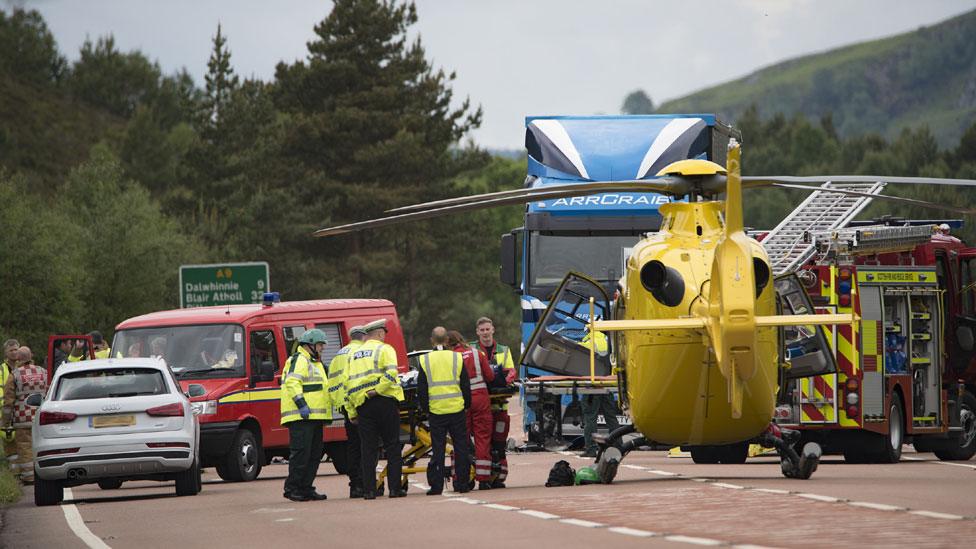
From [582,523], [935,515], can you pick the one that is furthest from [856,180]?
[582,523]

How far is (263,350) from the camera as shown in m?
23.7

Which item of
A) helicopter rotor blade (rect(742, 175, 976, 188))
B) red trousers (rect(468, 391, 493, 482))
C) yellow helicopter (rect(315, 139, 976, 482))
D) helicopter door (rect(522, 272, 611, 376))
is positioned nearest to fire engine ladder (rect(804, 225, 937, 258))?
helicopter door (rect(522, 272, 611, 376))

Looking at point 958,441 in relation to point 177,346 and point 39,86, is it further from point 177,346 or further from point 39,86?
point 39,86

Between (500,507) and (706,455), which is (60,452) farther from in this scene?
(706,455)

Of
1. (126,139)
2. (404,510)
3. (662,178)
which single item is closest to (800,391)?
(662,178)

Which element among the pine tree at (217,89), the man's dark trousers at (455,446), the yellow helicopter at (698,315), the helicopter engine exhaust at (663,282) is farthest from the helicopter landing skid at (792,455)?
the pine tree at (217,89)

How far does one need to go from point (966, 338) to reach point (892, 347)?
197cm

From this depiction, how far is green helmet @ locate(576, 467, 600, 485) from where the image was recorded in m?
18.7

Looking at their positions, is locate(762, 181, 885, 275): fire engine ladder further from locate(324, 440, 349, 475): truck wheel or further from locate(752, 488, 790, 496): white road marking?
locate(324, 440, 349, 475): truck wheel

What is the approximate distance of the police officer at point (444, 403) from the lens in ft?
60.7

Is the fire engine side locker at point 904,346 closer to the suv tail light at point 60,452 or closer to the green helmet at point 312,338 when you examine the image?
the green helmet at point 312,338

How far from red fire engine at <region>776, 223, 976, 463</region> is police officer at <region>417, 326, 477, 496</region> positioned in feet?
17.3

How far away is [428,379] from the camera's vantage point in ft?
61.1

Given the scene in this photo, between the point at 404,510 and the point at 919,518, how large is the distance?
512cm
